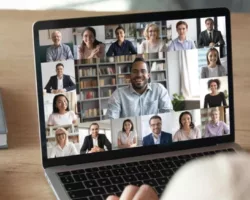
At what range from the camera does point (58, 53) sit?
3.67 ft

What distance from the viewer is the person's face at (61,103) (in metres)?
1.13

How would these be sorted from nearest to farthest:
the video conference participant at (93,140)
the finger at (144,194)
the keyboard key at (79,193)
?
the finger at (144,194)
the keyboard key at (79,193)
the video conference participant at (93,140)

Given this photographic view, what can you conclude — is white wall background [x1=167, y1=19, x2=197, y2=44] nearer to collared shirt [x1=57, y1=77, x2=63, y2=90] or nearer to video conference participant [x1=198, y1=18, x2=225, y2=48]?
video conference participant [x1=198, y1=18, x2=225, y2=48]

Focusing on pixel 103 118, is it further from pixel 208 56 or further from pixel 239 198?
pixel 239 198

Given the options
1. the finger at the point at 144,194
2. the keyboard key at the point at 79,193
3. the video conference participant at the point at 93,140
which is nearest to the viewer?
the finger at the point at 144,194

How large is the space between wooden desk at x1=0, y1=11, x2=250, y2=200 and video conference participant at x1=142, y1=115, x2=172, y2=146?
0.16m

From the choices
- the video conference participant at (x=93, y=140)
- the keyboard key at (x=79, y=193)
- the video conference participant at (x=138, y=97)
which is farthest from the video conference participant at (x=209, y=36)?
the keyboard key at (x=79, y=193)

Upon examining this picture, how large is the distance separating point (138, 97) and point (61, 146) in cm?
16

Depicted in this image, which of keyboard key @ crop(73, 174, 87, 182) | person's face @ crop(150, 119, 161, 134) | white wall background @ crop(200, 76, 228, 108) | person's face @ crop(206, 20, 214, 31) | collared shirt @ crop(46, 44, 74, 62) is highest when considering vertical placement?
person's face @ crop(206, 20, 214, 31)

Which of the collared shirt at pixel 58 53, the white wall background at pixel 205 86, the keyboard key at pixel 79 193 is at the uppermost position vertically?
the collared shirt at pixel 58 53

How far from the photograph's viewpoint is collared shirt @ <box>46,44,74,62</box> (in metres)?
1.11

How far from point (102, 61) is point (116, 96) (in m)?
0.06

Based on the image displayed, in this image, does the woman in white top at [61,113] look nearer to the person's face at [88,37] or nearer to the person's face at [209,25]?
the person's face at [88,37]

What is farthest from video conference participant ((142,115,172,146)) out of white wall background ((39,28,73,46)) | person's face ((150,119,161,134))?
white wall background ((39,28,73,46))
